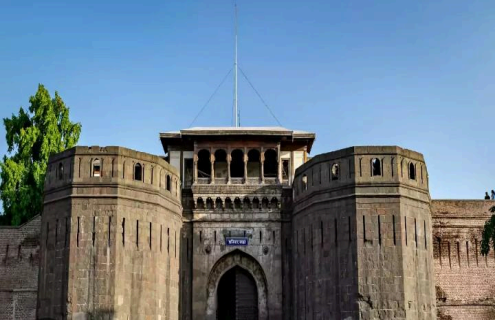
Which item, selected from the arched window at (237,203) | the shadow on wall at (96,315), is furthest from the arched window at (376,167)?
the shadow on wall at (96,315)

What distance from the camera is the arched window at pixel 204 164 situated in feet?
103

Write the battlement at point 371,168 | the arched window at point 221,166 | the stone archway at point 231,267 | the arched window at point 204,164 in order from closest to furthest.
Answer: the battlement at point 371,168
the stone archway at point 231,267
the arched window at point 204,164
the arched window at point 221,166

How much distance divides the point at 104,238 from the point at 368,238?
8.52m

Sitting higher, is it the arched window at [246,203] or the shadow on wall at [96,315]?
the arched window at [246,203]

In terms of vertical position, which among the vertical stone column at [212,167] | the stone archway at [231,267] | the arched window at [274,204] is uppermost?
the vertical stone column at [212,167]

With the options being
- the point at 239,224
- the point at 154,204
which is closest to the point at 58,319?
the point at 154,204

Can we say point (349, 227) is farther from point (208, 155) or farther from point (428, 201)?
point (208, 155)

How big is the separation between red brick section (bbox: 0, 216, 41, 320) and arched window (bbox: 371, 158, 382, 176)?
13.5 meters

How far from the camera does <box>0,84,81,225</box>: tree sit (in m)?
34.8

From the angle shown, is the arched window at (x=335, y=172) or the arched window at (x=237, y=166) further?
the arched window at (x=237, y=166)

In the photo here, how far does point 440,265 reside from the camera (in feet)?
98.8

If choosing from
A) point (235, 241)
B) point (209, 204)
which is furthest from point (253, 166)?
point (235, 241)

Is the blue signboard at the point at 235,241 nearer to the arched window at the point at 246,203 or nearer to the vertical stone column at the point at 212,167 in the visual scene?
the arched window at the point at 246,203

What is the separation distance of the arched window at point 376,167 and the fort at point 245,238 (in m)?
0.06
